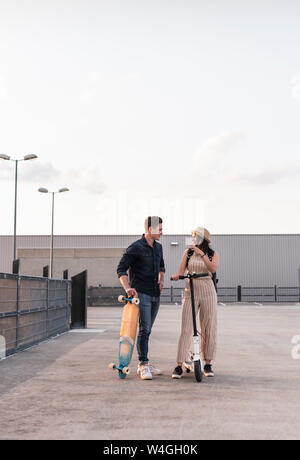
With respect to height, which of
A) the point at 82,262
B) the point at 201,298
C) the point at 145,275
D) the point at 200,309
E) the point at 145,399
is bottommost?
the point at 145,399

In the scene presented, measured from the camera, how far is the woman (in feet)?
22.8

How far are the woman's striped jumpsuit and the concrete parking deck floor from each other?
15.4 inches

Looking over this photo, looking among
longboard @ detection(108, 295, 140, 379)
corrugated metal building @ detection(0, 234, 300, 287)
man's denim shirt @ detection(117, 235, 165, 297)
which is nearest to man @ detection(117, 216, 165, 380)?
man's denim shirt @ detection(117, 235, 165, 297)

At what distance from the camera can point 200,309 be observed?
706cm

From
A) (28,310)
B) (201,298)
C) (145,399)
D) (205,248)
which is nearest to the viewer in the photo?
(145,399)

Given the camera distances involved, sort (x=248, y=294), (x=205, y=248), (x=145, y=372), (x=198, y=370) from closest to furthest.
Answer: (x=198, y=370) < (x=145, y=372) < (x=205, y=248) < (x=248, y=294)

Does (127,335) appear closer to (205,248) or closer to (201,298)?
(201,298)

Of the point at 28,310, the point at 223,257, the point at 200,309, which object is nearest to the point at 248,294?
the point at 223,257

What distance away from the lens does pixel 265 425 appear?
4.63 m

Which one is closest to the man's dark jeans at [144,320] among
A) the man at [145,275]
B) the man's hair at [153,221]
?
the man at [145,275]

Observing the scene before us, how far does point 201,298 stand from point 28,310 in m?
4.26

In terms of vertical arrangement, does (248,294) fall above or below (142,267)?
below
